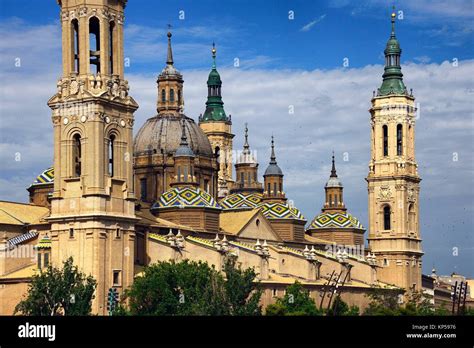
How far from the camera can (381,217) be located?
417ft

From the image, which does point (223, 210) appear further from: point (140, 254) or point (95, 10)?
point (95, 10)

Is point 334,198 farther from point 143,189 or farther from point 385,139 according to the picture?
point 143,189

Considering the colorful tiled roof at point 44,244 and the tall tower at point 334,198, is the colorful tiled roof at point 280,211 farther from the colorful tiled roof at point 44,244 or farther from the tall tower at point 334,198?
the colorful tiled roof at point 44,244

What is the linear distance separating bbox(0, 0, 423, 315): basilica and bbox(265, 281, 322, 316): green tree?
2.05m

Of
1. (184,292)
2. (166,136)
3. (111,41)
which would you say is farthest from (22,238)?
(166,136)

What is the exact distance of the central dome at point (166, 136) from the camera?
111875mm

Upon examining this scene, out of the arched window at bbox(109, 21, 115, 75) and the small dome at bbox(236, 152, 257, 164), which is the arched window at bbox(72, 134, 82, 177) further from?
the small dome at bbox(236, 152, 257, 164)

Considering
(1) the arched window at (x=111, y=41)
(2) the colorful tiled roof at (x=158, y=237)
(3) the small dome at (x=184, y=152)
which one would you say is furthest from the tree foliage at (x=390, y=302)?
(1) the arched window at (x=111, y=41)

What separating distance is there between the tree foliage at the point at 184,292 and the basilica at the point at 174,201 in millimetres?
3410

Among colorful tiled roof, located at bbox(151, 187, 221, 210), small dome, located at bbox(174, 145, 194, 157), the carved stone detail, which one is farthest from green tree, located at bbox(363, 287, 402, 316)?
small dome, located at bbox(174, 145, 194, 157)

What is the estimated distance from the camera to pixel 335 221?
127 meters

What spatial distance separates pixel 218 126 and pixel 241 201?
89.5 feet

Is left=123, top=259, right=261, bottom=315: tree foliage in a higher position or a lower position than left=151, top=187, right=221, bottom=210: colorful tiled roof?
lower

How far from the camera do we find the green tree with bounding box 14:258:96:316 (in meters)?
73.6
